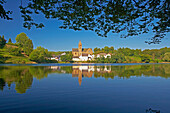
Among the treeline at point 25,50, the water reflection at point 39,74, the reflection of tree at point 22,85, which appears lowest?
the reflection of tree at point 22,85

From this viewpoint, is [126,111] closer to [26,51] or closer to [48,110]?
[48,110]

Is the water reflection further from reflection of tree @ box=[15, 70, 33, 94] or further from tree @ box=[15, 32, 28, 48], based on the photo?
tree @ box=[15, 32, 28, 48]

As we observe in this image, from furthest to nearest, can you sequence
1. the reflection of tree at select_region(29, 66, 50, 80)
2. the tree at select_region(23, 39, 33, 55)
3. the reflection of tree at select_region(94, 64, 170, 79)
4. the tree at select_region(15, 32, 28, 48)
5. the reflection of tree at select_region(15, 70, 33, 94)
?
the tree at select_region(15, 32, 28, 48), the tree at select_region(23, 39, 33, 55), the reflection of tree at select_region(94, 64, 170, 79), the reflection of tree at select_region(29, 66, 50, 80), the reflection of tree at select_region(15, 70, 33, 94)

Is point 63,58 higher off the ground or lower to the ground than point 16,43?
lower

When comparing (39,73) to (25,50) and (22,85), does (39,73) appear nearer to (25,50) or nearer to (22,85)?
(22,85)

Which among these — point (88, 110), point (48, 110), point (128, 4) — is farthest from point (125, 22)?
point (48, 110)

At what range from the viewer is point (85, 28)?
31.6 feet

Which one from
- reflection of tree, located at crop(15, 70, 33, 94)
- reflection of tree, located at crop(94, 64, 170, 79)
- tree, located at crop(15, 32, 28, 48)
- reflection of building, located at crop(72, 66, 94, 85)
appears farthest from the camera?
tree, located at crop(15, 32, 28, 48)

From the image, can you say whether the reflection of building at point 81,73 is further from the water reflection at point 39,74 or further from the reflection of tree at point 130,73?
the reflection of tree at point 130,73

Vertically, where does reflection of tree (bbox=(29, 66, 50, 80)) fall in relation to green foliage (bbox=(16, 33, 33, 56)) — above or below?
below

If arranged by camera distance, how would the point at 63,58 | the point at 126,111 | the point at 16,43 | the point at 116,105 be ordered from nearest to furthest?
1. the point at 126,111
2. the point at 116,105
3. the point at 16,43
4. the point at 63,58

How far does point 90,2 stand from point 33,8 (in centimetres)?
314

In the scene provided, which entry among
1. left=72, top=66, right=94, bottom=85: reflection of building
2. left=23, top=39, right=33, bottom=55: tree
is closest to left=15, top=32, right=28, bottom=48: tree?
left=23, top=39, right=33, bottom=55: tree

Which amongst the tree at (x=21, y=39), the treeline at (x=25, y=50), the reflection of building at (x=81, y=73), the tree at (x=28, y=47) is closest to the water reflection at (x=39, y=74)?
the reflection of building at (x=81, y=73)
